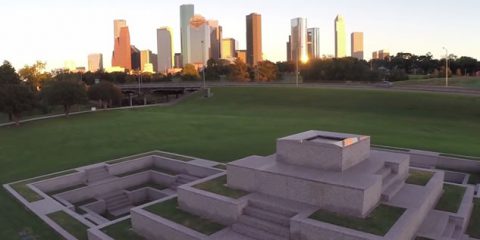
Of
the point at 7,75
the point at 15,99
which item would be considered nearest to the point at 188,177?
the point at 15,99

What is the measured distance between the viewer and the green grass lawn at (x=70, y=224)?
581 inches

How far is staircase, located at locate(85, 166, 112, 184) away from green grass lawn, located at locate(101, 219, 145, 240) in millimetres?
8668

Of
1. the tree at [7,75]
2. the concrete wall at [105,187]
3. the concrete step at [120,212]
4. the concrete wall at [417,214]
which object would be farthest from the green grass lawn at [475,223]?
the tree at [7,75]

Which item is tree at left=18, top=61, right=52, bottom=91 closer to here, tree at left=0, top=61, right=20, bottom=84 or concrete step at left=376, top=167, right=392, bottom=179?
tree at left=0, top=61, right=20, bottom=84

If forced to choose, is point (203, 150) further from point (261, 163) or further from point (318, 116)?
point (318, 116)

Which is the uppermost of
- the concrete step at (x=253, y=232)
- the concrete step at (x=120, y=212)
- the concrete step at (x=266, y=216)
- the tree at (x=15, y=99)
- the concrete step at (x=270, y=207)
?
the tree at (x=15, y=99)

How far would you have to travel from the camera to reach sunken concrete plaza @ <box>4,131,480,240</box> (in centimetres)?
1223

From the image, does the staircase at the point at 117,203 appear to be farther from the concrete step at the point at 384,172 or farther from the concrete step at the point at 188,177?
the concrete step at the point at 384,172

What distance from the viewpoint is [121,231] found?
585 inches

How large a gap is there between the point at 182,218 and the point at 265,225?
3.39m

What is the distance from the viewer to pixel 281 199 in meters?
14.1

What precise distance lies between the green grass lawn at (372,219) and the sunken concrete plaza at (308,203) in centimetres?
3

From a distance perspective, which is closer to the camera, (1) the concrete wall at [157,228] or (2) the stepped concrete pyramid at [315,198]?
(2) the stepped concrete pyramid at [315,198]

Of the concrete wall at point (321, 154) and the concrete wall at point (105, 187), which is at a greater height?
the concrete wall at point (321, 154)
